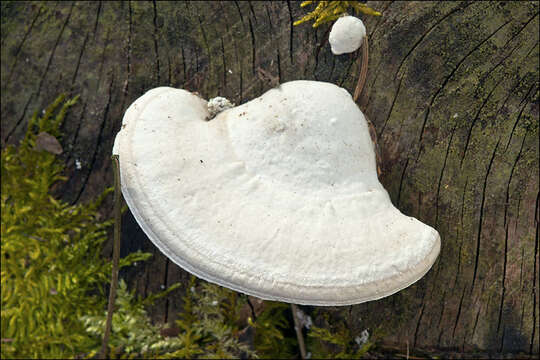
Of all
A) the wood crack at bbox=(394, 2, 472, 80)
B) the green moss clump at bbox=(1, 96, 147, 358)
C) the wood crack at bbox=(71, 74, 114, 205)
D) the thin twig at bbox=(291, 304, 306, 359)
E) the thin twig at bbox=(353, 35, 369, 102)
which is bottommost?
the thin twig at bbox=(291, 304, 306, 359)

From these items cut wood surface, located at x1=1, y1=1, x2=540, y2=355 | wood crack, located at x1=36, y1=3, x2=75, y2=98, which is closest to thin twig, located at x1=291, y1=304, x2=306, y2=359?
cut wood surface, located at x1=1, y1=1, x2=540, y2=355

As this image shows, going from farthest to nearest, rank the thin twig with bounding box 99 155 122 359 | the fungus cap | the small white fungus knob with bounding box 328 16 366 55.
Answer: the small white fungus knob with bounding box 328 16 366 55, the thin twig with bounding box 99 155 122 359, the fungus cap

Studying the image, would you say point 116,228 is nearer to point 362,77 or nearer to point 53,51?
point 53,51

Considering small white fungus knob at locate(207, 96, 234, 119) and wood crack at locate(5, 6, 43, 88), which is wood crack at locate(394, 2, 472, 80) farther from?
wood crack at locate(5, 6, 43, 88)

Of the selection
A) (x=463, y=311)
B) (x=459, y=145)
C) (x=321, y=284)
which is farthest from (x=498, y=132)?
(x=321, y=284)

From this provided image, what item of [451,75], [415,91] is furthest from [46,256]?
[451,75]

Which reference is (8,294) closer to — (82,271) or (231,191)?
(82,271)
